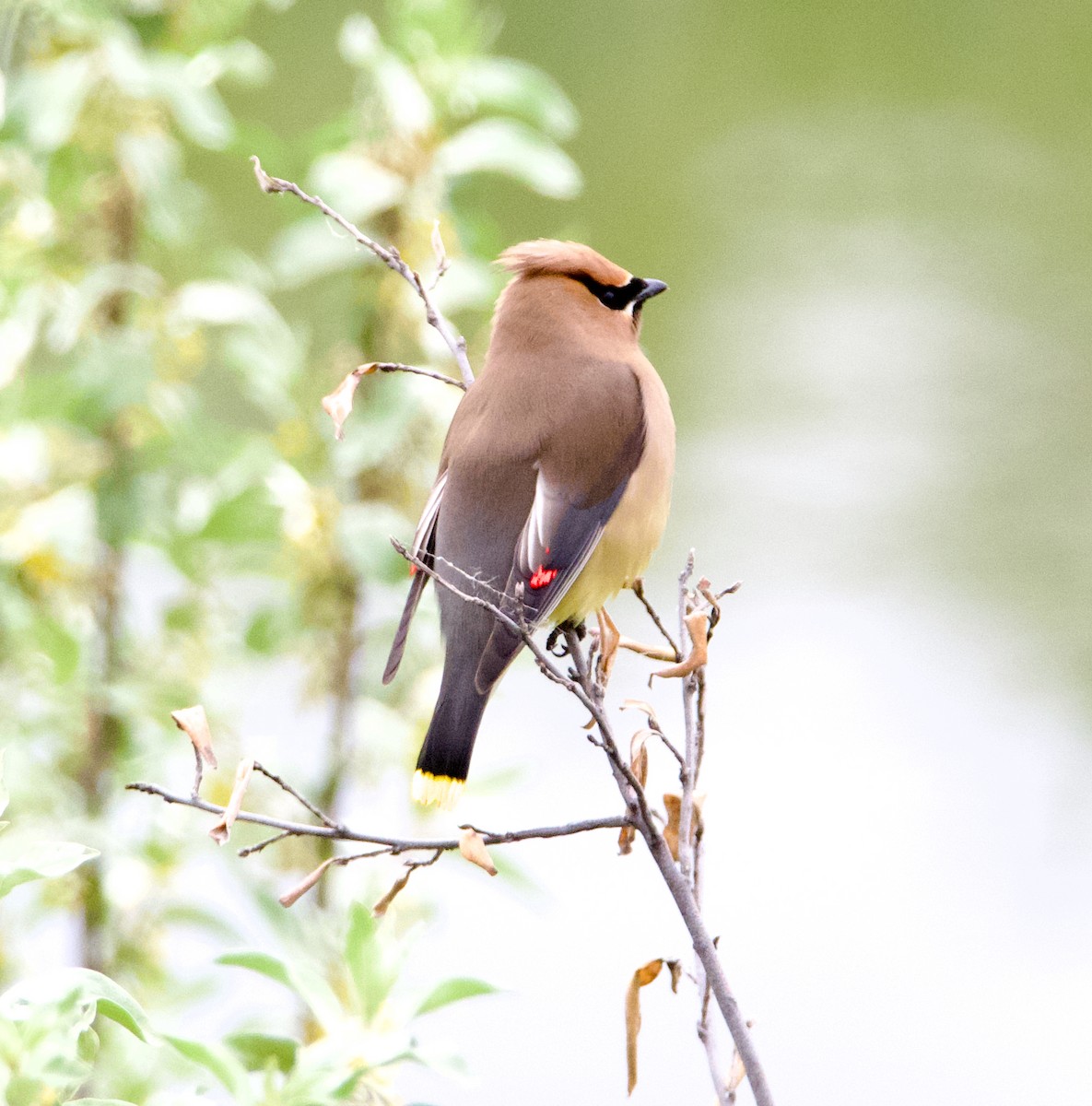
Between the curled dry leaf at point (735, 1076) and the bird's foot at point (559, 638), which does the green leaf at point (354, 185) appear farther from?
the curled dry leaf at point (735, 1076)

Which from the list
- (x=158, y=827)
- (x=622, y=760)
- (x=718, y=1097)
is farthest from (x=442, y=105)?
(x=718, y=1097)

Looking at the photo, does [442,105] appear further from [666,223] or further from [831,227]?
[831,227]

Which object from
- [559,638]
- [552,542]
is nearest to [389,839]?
[552,542]

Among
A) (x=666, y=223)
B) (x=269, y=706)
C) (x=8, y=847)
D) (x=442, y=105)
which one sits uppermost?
(x=666, y=223)

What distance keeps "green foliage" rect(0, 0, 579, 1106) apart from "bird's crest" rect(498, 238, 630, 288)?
31 cm

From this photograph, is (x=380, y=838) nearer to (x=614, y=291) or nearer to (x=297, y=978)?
(x=297, y=978)

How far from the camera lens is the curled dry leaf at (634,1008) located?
107 cm

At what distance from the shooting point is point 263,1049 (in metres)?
1.60

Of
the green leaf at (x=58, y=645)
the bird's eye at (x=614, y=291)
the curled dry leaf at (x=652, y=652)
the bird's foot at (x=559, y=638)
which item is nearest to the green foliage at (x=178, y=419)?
the green leaf at (x=58, y=645)

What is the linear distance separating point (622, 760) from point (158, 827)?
1.22 m

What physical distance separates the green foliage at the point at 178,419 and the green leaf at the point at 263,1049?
41cm

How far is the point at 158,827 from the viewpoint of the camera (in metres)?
2.16

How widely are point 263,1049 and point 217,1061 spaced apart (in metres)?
0.35

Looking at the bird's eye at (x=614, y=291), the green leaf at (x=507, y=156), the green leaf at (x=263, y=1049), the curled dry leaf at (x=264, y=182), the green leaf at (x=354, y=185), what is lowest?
the green leaf at (x=263, y=1049)
